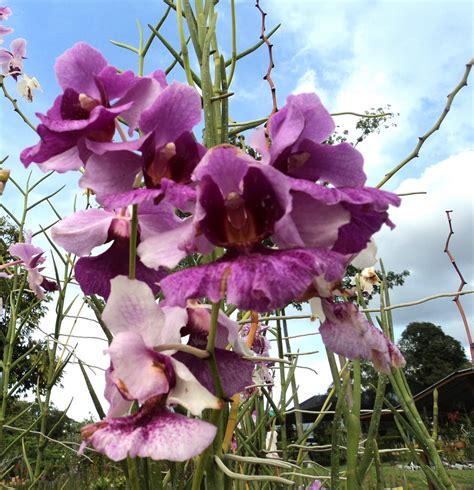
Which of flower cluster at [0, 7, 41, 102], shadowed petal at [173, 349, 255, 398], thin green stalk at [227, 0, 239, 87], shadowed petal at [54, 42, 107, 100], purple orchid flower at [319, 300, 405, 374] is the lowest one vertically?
shadowed petal at [173, 349, 255, 398]

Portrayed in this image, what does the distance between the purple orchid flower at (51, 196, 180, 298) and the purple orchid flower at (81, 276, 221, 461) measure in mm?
74

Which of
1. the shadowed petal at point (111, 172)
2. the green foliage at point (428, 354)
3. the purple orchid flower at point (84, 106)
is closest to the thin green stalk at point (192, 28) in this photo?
the purple orchid flower at point (84, 106)

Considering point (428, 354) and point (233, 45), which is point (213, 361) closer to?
point (233, 45)

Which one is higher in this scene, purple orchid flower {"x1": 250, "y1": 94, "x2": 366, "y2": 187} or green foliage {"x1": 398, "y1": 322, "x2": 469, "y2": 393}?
green foliage {"x1": 398, "y1": 322, "x2": 469, "y2": 393}

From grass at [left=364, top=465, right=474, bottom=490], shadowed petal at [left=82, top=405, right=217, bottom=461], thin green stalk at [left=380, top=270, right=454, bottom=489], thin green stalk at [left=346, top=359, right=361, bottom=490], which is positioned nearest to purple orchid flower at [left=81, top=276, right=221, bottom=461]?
shadowed petal at [left=82, top=405, right=217, bottom=461]

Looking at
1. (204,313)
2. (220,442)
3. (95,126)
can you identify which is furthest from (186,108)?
(220,442)

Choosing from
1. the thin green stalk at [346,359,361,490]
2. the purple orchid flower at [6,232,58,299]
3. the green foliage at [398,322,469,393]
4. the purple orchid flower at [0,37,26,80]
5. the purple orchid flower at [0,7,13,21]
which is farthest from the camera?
the green foliage at [398,322,469,393]

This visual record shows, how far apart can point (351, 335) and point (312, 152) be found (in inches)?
7.1

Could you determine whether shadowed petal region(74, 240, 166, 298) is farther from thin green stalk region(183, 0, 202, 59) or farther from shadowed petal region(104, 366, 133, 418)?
thin green stalk region(183, 0, 202, 59)

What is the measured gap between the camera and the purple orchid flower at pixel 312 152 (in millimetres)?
460

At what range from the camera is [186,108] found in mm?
476

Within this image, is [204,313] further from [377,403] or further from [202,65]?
[377,403]

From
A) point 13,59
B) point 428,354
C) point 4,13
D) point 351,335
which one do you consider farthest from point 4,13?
point 428,354

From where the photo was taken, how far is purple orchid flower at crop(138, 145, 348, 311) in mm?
347
